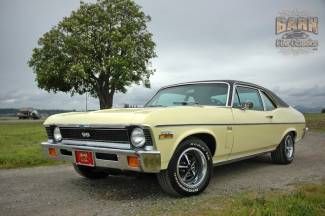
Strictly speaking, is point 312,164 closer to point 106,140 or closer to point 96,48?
point 106,140

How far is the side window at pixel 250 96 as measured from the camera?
20.6 feet

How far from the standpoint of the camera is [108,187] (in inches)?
220

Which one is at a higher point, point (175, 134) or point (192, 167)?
point (175, 134)

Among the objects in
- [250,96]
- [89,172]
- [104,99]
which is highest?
[104,99]

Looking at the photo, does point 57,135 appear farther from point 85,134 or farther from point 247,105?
point 247,105

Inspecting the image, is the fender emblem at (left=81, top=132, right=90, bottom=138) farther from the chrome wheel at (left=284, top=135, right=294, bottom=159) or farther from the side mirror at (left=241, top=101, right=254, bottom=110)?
the chrome wheel at (left=284, top=135, right=294, bottom=159)

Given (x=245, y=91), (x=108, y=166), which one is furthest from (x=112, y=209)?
(x=245, y=91)

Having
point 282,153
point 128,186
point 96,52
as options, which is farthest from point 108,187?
point 96,52

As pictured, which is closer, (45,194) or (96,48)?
(45,194)

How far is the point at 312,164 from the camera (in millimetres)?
7465

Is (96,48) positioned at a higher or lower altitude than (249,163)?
higher

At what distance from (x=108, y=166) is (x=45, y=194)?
113 cm

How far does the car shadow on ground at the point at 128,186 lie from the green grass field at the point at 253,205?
1.75ft

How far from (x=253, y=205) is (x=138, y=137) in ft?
4.64
